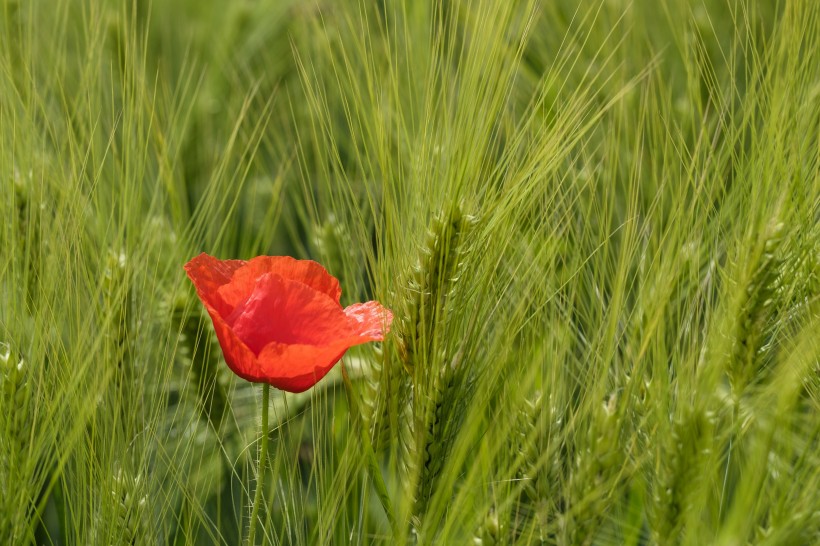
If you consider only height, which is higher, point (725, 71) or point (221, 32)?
point (725, 71)

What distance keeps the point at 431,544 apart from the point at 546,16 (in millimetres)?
612

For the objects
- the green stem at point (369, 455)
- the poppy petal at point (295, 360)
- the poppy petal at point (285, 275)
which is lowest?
the green stem at point (369, 455)

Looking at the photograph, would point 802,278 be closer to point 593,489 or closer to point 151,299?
point 593,489

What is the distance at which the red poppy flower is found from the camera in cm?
48

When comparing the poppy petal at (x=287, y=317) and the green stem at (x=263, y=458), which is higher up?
the poppy petal at (x=287, y=317)

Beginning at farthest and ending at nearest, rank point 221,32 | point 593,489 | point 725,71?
point 221,32
point 725,71
point 593,489

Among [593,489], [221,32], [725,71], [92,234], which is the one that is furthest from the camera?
[221,32]

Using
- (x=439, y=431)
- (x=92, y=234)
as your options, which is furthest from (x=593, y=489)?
(x=92, y=234)

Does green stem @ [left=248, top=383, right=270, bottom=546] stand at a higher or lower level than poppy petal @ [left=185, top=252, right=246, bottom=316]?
lower

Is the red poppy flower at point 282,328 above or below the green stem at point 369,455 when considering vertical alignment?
above

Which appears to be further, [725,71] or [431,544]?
[725,71]

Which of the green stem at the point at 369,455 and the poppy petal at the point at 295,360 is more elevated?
the poppy petal at the point at 295,360

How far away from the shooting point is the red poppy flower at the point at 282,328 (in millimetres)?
475

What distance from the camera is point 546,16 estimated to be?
97 centimetres
